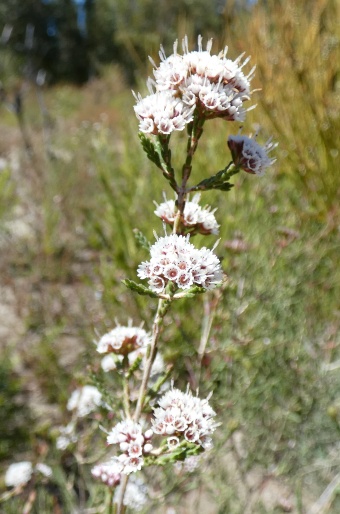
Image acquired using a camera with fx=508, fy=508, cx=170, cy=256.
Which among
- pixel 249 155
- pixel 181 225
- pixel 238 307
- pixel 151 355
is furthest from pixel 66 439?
pixel 249 155

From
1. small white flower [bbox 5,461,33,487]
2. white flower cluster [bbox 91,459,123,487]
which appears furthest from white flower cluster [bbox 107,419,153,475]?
small white flower [bbox 5,461,33,487]

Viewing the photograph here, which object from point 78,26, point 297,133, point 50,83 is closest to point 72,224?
point 297,133

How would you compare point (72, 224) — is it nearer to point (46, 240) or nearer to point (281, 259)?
point (46, 240)

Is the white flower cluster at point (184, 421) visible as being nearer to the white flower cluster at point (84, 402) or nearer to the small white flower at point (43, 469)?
the white flower cluster at point (84, 402)

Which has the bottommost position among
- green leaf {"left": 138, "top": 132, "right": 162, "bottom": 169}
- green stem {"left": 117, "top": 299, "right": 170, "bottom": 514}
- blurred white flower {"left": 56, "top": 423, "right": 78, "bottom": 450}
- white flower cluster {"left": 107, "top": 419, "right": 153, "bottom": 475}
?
white flower cluster {"left": 107, "top": 419, "right": 153, "bottom": 475}

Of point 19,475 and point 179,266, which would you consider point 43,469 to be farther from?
point 179,266

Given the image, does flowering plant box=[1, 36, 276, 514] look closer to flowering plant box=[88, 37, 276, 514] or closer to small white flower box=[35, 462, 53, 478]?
flowering plant box=[88, 37, 276, 514]
